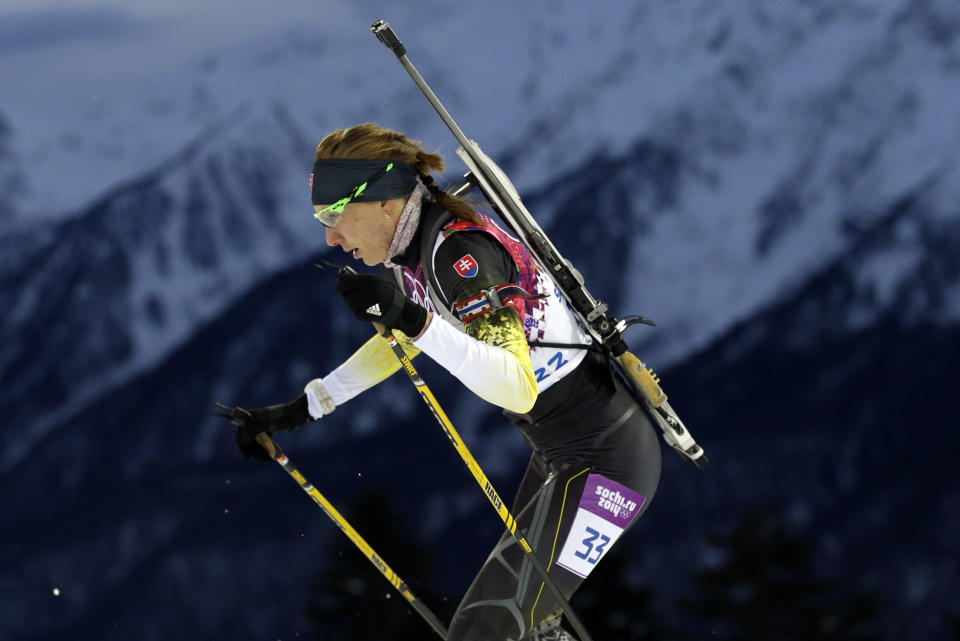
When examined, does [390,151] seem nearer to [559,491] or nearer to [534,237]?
[534,237]

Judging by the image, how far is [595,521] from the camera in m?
2.75

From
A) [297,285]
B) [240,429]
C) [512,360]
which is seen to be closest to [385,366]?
[240,429]

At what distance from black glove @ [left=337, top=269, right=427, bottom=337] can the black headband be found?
14.9 inches

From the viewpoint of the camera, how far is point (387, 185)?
254 centimetres

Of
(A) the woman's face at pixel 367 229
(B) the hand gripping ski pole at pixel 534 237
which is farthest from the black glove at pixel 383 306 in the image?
(B) the hand gripping ski pole at pixel 534 237

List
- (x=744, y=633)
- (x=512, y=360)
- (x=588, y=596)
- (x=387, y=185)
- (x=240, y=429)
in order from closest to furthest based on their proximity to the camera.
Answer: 1. (x=512, y=360)
2. (x=387, y=185)
3. (x=240, y=429)
4. (x=744, y=633)
5. (x=588, y=596)

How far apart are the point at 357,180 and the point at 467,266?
1.42 feet

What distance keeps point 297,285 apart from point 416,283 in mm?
3311

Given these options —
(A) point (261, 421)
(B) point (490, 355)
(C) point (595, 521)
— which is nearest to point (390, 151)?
(B) point (490, 355)

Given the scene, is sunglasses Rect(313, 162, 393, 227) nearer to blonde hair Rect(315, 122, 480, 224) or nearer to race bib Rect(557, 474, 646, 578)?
blonde hair Rect(315, 122, 480, 224)

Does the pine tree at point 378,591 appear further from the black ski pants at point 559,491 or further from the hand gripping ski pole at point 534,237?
the hand gripping ski pole at point 534,237

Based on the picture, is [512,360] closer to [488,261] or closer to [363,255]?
[488,261]

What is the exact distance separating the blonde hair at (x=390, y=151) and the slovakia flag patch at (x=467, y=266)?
0.19 m

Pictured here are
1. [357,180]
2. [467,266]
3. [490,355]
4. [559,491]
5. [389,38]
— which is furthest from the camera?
[559,491]
